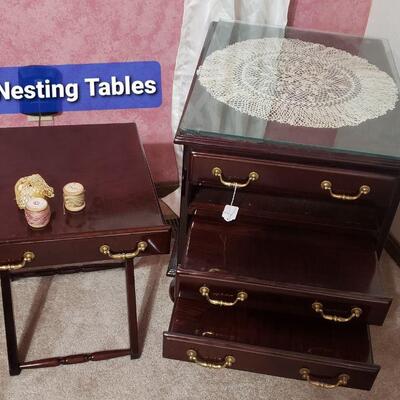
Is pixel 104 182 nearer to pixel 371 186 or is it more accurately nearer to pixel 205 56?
pixel 205 56

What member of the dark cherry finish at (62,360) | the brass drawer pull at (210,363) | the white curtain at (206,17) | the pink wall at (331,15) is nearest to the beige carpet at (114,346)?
the dark cherry finish at (62,360)

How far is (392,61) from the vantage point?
5.11 feet

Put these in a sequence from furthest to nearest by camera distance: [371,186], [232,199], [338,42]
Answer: [338,42], [232,199], [371,186]

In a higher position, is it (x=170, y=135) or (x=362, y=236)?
(x=362, y=236)

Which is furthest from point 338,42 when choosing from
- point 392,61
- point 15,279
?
point 15,279

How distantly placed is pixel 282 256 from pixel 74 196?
0.50 m

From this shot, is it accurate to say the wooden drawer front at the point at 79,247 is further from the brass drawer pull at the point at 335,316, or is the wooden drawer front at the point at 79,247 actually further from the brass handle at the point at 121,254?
the brass drawer pull at the point at 335,316

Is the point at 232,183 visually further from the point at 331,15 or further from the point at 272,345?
the point at 331,15

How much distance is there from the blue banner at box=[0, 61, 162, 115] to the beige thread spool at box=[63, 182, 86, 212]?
2.15 feet

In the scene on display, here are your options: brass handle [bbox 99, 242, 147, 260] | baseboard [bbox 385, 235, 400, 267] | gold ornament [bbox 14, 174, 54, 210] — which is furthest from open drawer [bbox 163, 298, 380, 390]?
baseboard [bbox 385, 235, 400, 267]

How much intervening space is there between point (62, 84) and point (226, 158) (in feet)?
2.67

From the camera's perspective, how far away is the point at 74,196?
126cm

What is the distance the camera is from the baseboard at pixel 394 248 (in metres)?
1.92

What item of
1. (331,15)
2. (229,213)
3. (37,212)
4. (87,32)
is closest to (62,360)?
(37,212)
